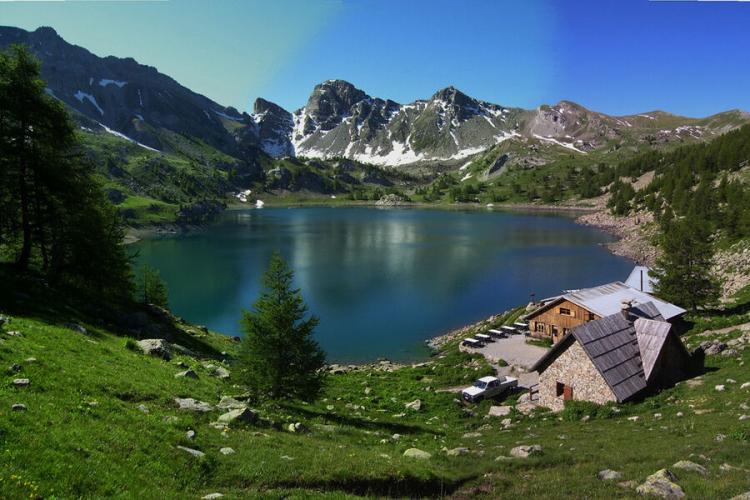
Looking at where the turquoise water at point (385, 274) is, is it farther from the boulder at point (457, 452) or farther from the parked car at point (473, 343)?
the boulder at point (457, 452)

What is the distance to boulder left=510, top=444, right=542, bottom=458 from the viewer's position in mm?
16403

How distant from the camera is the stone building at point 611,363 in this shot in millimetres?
25688

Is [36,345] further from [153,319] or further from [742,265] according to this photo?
[742,265]

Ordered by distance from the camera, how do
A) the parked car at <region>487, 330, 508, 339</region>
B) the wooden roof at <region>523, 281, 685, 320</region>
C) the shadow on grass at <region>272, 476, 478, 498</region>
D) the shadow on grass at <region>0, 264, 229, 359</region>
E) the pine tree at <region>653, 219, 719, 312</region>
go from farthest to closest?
the parked car at <region>487, 330, 508, 339</region>
the pine tree at <region>653, 219, 719, 312</region>
the wooden roof at <region>523, 281, 685, 320</region>
the shadow on grass at <region>0, 264, 229, 359</region>
the shadow on grass at <region>272, 476, 478, 498</region>

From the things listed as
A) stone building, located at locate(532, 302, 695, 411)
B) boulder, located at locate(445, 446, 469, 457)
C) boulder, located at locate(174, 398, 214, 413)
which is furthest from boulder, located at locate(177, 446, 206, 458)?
stone building, located at locate(532, 302, 695, 411)

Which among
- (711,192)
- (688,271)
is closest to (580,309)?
(688,271)

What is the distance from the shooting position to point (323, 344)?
188 ft

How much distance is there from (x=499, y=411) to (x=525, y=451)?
1234cm

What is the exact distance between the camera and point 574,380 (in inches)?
1062

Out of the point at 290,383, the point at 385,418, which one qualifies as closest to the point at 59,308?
the point at 290,383

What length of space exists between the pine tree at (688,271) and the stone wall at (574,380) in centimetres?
2627

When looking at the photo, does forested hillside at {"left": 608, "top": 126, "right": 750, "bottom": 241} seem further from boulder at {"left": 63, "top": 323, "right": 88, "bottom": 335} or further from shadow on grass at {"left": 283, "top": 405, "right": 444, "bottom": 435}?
boulder at {"left": 63, "top": 323, "right": 88, "bottom": 335}

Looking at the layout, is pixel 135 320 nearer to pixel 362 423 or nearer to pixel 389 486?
pixel 362 423

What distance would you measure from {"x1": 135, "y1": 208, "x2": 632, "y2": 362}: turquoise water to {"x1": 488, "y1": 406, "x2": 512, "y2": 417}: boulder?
22.9 meters
